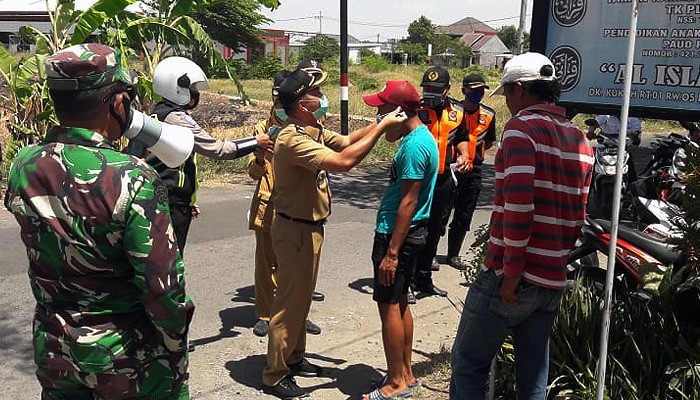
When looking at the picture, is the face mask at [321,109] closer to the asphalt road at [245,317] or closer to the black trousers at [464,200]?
the asphalt road at [245,317]

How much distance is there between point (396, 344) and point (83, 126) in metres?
2.42

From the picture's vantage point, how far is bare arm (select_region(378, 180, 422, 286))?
3891mm

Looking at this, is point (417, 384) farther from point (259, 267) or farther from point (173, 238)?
point (173, 238)

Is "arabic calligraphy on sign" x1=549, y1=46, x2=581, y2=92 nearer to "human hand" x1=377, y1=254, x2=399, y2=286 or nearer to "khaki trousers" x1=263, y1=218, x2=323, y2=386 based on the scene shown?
"human hand" x1=377, y1=254, x2=399, y2=286

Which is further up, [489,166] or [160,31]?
[160,31]

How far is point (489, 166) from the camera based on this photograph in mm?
14461

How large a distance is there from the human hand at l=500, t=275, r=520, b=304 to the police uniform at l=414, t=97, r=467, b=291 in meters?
3.11

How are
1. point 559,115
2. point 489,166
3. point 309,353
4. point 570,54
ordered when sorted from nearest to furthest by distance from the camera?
point 559,115, point 570,54, point 309,353, point 489,166

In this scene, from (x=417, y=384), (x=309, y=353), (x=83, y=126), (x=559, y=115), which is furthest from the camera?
(x=309, y=353)

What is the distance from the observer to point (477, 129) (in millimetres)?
6883

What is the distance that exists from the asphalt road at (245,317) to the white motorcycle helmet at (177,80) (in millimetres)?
1740

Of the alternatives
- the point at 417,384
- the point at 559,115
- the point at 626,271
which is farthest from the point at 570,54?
the point at 417,384

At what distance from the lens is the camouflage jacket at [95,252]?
2.14 meters

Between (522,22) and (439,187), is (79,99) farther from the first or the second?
(522,22)
